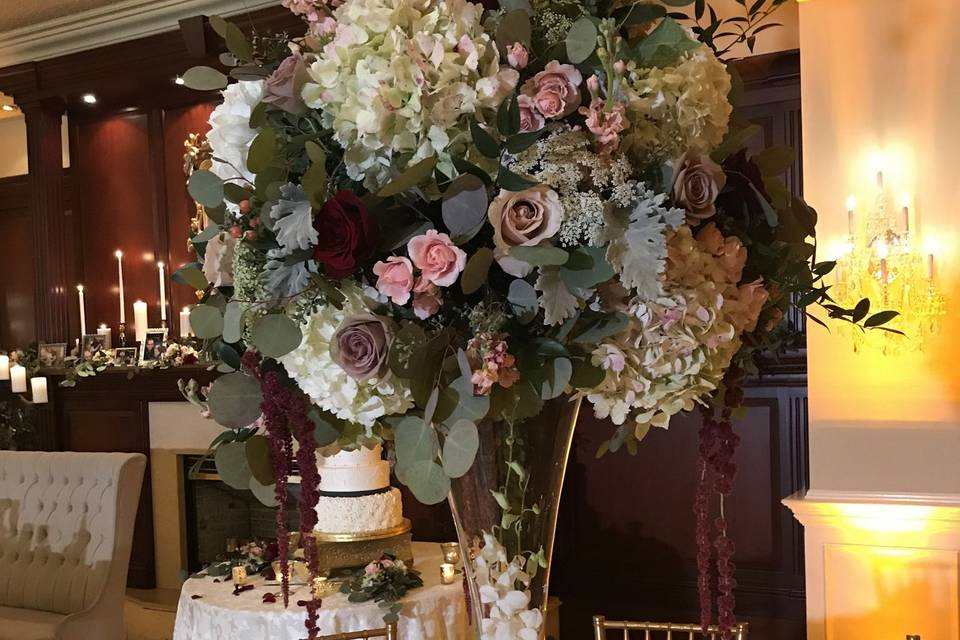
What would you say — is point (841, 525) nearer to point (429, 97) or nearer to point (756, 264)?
point (756, 264)

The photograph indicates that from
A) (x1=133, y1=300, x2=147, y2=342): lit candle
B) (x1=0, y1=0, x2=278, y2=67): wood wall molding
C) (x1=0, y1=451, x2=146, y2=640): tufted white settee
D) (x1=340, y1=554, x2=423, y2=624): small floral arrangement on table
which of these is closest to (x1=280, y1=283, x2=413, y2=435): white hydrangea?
(x1=340, y1=554, x2=423, y2=624): small floral arrangement on table

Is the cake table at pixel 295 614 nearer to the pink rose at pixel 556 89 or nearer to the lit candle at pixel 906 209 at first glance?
the lit candle at pixel 906 209

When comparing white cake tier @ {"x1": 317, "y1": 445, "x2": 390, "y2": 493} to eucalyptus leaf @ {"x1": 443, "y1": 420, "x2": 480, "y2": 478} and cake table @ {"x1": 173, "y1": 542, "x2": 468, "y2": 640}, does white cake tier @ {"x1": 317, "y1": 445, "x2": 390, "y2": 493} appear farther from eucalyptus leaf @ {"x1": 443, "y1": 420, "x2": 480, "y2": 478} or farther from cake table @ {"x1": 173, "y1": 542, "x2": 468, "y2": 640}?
eucalyptus leaf @ {"x1": 443, "y1": 420, "x2": 480, "y2": 478}

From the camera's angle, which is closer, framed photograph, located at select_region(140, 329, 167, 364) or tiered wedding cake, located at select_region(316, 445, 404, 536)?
tiered wedding cake, located at select_region(316, 445, 404, 536)

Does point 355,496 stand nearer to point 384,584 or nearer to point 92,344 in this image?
point 384,584

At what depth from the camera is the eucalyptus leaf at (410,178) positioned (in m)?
0.70

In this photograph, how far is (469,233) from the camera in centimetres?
72

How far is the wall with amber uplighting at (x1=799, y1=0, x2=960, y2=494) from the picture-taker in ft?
10.0

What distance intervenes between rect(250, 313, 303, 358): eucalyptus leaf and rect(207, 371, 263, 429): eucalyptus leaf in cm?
8

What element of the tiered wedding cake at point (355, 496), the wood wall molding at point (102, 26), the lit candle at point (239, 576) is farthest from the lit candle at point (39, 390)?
the tiered wedding cake at point (355, 496)

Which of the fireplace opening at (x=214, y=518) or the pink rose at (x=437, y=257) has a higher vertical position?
the pink rose at (x=437, y=257)

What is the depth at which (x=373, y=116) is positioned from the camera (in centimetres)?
72

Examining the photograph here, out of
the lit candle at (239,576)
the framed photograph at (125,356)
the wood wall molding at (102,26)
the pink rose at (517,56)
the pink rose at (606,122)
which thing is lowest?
the lit candle at (239,576)

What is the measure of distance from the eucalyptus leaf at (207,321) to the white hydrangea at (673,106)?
1.33ft
